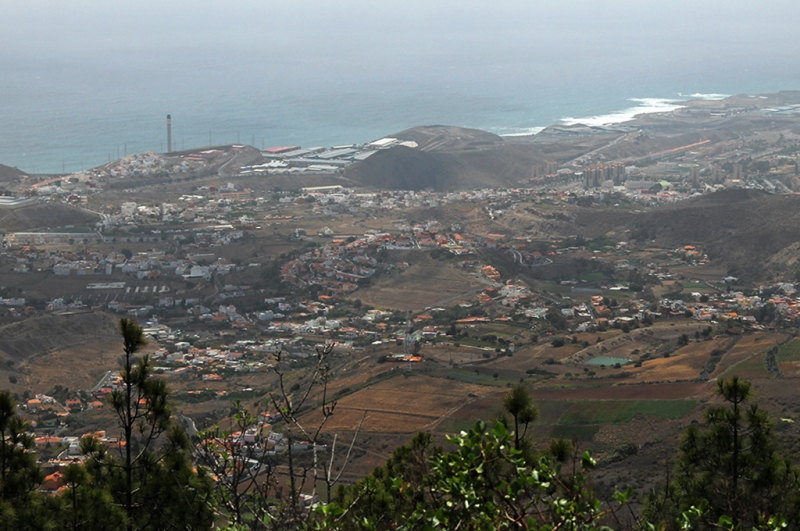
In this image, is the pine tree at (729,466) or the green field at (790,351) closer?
the pine tree at (729,466)

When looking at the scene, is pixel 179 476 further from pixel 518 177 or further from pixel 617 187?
pixel 518 177

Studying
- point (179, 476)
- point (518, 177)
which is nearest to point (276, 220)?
point (518, 177)

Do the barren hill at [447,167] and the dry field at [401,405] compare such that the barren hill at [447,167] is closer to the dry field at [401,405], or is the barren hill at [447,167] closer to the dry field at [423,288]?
the dry field at [423,288]

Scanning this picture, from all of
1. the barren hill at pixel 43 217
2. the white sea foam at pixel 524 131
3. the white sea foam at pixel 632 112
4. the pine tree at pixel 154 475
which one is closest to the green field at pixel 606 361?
the pine tree at pixel 154 475

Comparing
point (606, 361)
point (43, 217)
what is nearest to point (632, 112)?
point (43, 217)

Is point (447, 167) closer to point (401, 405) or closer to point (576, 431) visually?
point (401, 405)

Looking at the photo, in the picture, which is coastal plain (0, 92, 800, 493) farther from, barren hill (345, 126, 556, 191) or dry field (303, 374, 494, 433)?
barren hill (345, 126, 556, 191)

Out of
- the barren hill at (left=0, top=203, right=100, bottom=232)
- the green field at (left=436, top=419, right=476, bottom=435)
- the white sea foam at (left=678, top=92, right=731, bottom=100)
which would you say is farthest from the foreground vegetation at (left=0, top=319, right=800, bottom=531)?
the white sea foam at (left=678, top=92, right=731, bottom=100)
